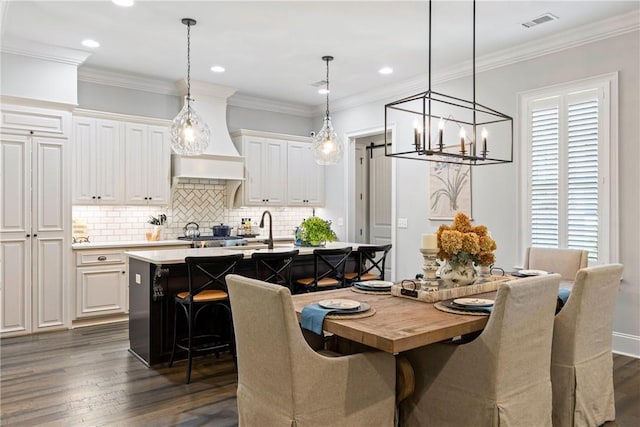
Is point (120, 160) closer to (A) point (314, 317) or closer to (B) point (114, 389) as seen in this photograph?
(B) point (114, 389)

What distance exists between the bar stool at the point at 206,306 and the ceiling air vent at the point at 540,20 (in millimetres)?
3220

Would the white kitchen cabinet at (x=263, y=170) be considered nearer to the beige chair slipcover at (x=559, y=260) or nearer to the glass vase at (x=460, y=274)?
the beige chair slipcover at (x=559, y=260)

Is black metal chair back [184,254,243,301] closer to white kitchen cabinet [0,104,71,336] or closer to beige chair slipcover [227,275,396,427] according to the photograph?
beige chair slipcover [227,275,396,427]

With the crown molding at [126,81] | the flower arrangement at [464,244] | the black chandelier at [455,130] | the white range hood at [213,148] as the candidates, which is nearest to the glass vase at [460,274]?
the flower arrangement at [464,244]

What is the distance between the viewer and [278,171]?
7125 mm

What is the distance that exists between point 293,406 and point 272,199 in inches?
203

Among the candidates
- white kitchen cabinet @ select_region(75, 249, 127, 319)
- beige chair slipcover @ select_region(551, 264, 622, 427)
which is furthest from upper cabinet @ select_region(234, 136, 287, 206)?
beige chair slipcover @ select_region(551, 264, 622, 427)

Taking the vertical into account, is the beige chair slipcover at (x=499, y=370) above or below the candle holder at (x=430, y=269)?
below

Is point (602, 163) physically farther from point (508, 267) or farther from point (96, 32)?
point (96, 32)

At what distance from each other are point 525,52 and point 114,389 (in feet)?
15.5

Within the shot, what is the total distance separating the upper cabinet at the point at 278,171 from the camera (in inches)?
269

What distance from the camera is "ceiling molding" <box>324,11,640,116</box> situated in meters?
4.18

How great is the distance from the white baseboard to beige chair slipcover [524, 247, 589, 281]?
83 centimetres

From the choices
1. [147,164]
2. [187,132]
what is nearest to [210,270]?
[187,132]
